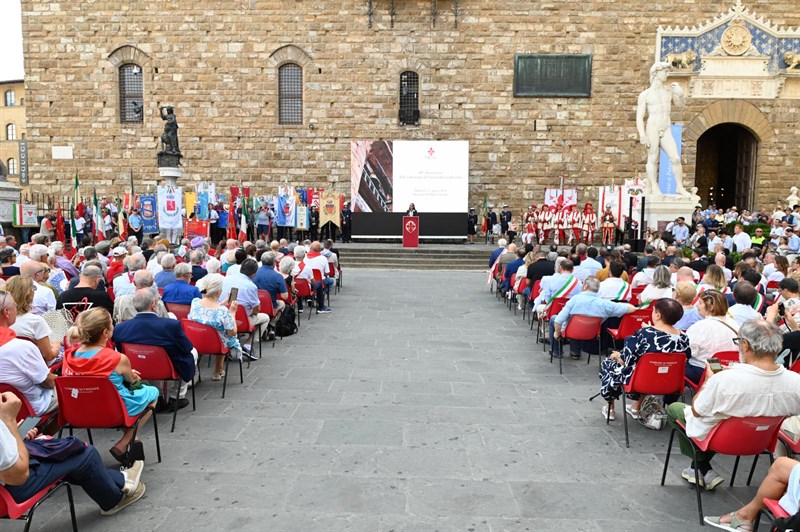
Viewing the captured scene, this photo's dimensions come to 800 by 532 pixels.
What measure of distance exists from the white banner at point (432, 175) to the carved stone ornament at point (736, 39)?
8.87 m

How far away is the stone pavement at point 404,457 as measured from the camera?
325 centimetres

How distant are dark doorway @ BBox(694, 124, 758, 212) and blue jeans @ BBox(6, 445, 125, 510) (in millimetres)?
21456

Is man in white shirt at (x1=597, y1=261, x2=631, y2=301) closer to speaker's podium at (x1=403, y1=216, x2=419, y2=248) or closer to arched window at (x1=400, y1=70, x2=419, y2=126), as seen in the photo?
speaker's podium at (x1=403, y1=216, x2=419, y2=248)

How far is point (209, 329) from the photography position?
5.27 m

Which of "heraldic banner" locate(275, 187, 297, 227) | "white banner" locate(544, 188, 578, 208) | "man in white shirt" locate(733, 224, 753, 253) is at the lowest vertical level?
"man in white shirt" locate(733, 224, 753, 253)

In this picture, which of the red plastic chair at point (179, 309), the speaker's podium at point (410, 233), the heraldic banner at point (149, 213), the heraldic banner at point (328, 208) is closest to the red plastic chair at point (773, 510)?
the red plastic chair at point (179, 309)

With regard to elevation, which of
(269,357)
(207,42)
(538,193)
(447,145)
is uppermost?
(207,42)

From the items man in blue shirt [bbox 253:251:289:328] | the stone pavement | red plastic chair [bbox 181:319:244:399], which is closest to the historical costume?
the stone pavement

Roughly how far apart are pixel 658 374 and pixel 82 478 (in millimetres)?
3678

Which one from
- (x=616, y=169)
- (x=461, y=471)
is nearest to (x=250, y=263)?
(x=461, y=471)

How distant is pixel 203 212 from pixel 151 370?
13311 mm

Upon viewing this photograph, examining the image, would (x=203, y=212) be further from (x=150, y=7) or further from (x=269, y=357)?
(x=269, y=357)

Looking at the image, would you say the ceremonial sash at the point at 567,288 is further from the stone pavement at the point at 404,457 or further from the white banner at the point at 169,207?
the white banner at the point at 169,207

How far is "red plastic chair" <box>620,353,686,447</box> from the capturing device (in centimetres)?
417
